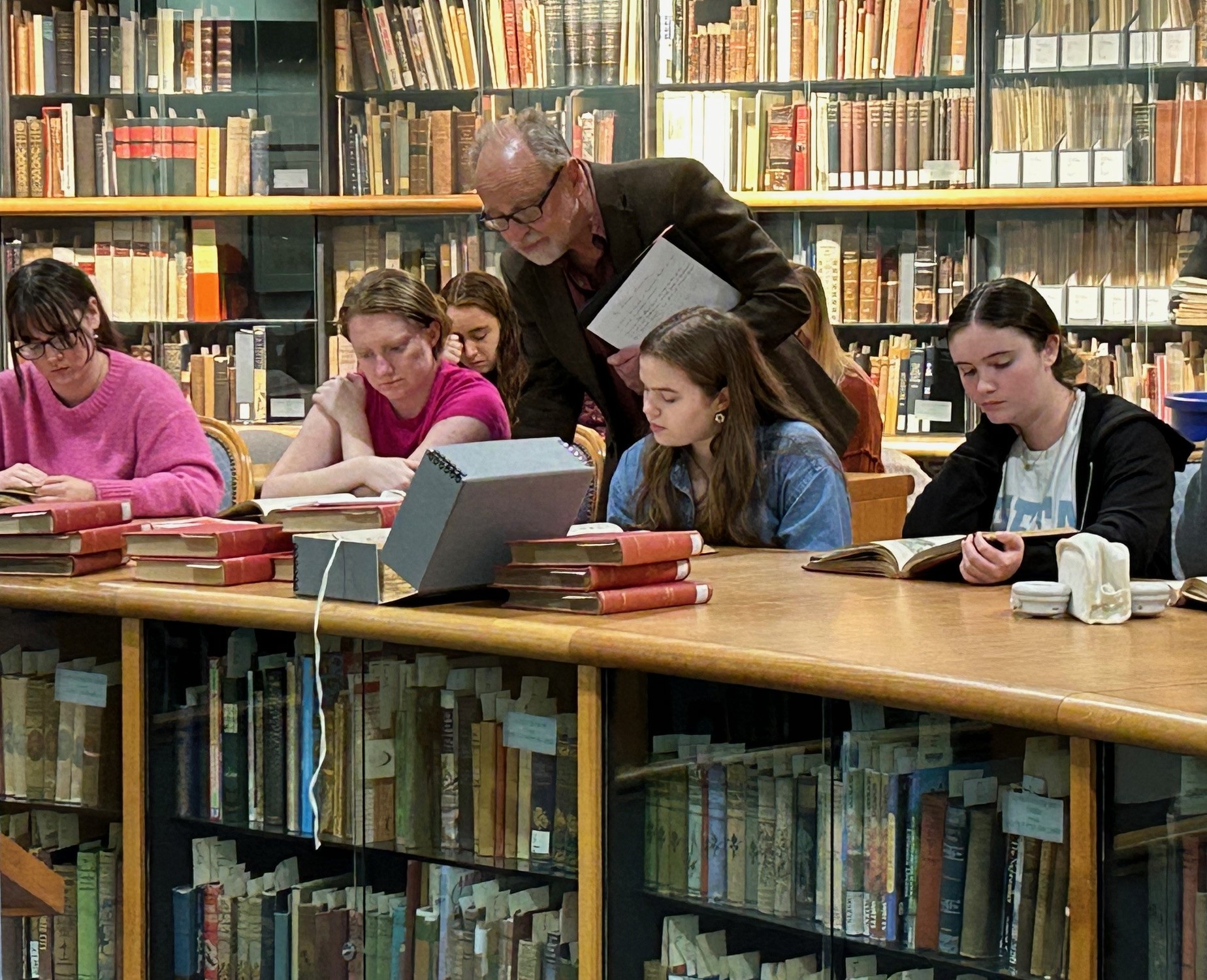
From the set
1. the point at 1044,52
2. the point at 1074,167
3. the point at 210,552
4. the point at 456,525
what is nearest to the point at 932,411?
the point at 1074,167

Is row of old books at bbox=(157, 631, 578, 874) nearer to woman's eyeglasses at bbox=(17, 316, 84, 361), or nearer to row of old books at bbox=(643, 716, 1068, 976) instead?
row of old books at bbox=(643, 716, 1068, 976)

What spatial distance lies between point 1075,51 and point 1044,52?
0.32 feet

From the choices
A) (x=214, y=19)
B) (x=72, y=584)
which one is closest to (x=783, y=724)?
(x=72, y=584)

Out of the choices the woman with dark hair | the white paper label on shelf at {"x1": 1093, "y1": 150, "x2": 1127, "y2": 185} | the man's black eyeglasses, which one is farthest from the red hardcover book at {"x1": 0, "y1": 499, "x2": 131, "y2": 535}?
the white paper label on shelf at {"x1": 1093, "y1": 150, "x2": 1127, "y2": 185}

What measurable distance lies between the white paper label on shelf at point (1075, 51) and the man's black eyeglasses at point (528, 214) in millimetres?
3044

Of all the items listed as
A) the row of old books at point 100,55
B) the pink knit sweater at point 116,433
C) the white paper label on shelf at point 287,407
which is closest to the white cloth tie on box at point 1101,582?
the pink knit sweater at point 116,433

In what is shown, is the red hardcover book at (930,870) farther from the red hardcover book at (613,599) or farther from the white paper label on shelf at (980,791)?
the red hardcover book at (613,599)

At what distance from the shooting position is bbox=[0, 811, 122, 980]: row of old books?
2.38 m

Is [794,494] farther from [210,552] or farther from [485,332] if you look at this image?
[485,332]

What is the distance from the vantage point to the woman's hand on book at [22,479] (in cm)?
295

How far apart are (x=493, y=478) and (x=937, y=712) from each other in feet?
2.07

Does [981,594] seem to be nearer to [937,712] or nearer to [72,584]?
[937,712]

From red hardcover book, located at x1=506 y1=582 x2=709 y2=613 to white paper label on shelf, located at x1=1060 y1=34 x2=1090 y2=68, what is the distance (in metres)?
3.82

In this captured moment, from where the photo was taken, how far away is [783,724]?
1838 mm
